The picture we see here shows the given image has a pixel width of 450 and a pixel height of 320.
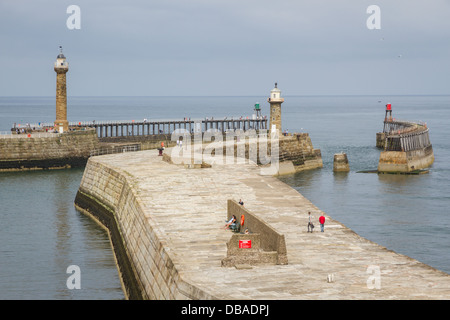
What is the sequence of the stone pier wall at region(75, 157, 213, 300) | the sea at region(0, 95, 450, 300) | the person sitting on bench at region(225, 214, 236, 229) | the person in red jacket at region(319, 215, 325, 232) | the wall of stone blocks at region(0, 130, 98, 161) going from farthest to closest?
the wall of stone blocks at region(0, 130, 98, 161) → the sea at region(0, 95, 450, 300) → the person sitting on bench at region(225, 214, 236, 229) → the person in red jacket at region(319, 215, 325, 232) → the stone pier wall at region(75, 157, 213, 300)

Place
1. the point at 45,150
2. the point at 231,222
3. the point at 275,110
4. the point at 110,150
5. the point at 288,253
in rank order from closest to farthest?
the point at 288,253
the point at 231,222
the point at 45,150
the point at 275,110
the point at 110,150

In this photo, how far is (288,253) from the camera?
2681cm

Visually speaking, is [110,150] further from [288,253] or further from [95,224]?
[288,253]

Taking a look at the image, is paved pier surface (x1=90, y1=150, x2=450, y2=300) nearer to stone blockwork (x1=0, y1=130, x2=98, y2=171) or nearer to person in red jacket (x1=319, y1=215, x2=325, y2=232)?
person in red jacket (x1=319, y1=215, x2=325, y2=232)

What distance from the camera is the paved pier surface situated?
21.8 meters

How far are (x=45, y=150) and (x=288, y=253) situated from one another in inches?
2143

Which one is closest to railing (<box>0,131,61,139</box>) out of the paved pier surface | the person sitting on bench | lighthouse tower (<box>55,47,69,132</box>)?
lighthouse tower (<box>55,47,69,132</box>)

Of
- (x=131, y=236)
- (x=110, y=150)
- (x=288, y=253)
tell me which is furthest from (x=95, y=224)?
(x=110, y=150)

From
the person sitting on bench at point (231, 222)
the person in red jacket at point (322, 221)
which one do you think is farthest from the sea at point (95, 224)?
the person in red jacket at point (322, 221)

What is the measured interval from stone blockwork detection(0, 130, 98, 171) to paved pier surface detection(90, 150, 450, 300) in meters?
34.2

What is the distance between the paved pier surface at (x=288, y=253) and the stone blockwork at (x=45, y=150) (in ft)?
112

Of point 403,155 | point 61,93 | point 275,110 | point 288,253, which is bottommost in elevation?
point 288,253

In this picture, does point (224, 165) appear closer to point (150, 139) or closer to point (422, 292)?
point (422, 292)

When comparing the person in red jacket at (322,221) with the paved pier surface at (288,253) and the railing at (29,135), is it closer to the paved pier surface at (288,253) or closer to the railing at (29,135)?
the paved pier surface at (288,253)
